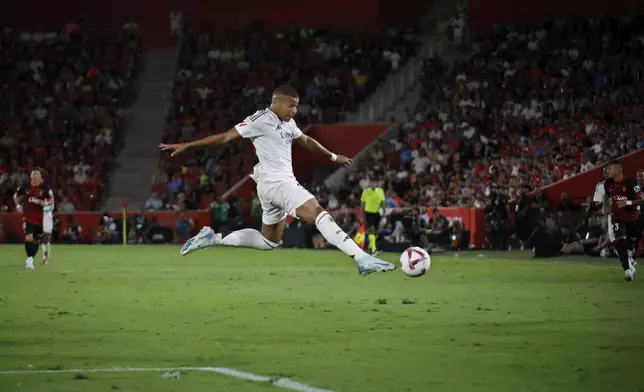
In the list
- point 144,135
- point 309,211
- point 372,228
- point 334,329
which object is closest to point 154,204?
point 144,135

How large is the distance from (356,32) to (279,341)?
1570 inches

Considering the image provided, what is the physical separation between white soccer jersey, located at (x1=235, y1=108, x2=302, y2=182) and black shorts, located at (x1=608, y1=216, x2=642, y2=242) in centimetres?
766

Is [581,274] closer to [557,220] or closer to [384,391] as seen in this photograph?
[557,220]

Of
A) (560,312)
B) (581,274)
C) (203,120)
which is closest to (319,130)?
(203,120)

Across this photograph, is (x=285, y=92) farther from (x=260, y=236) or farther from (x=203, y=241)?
(x=203, y=241)

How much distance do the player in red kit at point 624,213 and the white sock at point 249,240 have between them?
7.17m

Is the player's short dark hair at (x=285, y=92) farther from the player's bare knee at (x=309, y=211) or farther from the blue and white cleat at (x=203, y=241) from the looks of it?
the blue and white cleat at (x=203, y=241)

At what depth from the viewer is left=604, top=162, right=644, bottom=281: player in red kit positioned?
20.5 metres

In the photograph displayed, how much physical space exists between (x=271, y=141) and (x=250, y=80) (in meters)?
34.4

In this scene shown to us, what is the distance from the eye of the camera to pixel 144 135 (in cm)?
4997

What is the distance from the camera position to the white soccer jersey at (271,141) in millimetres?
15219

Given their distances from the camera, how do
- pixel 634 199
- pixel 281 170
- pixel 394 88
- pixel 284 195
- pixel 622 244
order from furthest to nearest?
pixel 394 88 < pixel 634 199 < pixel 622 244 < pixel 281 170 < pixel 284 195

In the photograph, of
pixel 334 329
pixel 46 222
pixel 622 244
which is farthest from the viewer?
pixel 46 222

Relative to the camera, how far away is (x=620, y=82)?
4019 cm
